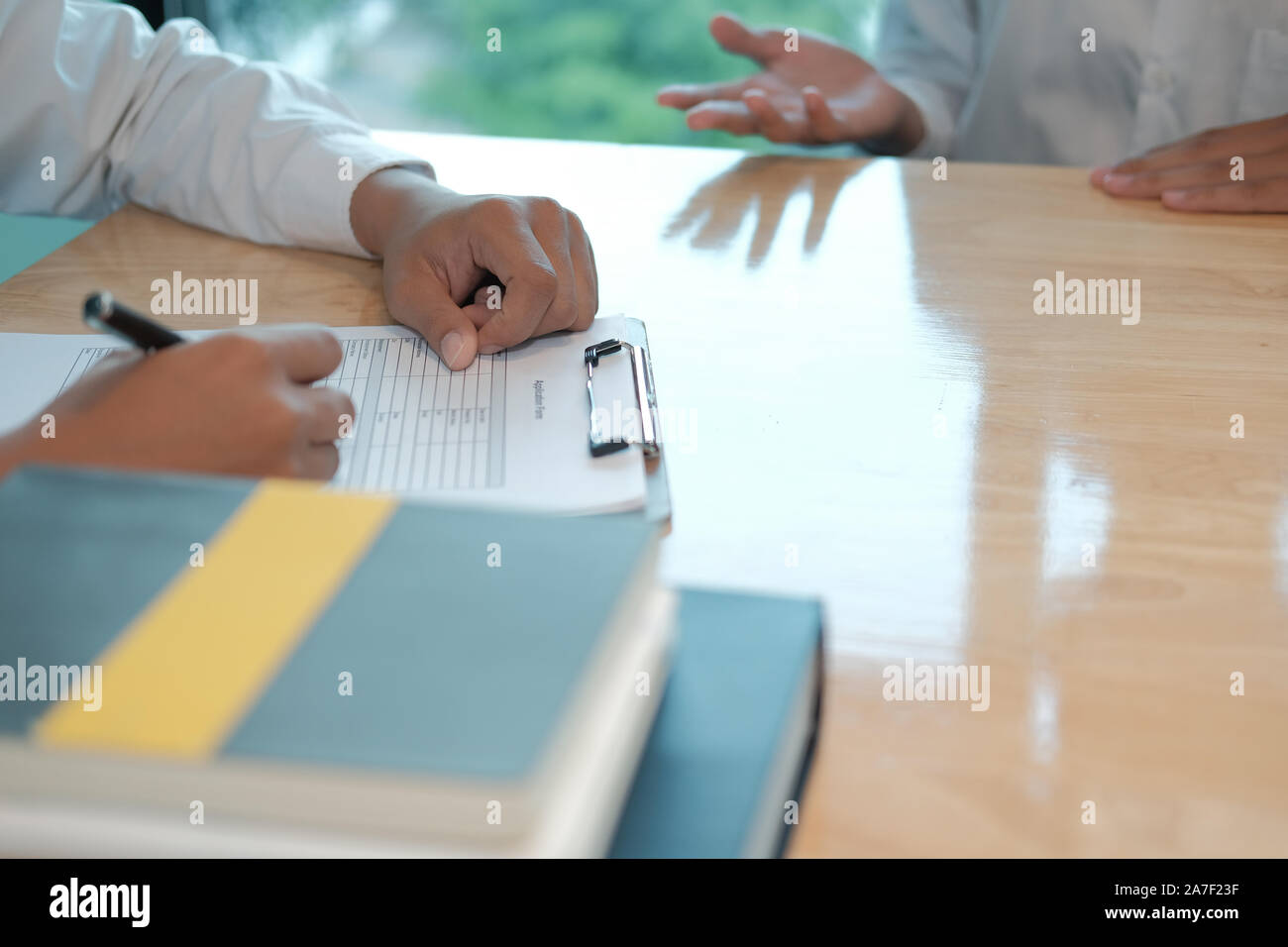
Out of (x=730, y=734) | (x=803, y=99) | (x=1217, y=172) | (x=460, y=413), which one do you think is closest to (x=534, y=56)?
(x=803, y=99)

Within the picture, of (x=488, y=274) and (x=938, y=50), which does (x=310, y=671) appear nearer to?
(x=488, y=274)

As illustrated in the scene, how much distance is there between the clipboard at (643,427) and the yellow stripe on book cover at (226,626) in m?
0.19

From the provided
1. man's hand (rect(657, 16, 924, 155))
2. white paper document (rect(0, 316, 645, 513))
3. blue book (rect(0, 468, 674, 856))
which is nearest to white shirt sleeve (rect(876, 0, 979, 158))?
man's hand (rect(657, 16, 924, 155))

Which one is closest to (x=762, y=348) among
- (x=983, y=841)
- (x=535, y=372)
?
(x=535, y=372)

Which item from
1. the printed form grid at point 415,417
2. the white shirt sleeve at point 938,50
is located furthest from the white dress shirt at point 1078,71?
the printed form grid at point 415,417

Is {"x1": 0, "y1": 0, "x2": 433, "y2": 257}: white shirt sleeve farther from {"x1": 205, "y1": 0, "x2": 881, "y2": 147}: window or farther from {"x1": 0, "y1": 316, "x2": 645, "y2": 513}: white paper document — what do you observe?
{"x1": 205, "y1": 0, "x2": 881, "y2": 147}: window

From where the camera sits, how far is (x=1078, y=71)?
4.27 feet

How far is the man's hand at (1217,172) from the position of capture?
2.99 feet

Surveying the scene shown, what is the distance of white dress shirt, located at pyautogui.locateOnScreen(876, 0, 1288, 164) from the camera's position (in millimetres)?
1192

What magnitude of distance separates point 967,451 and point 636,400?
7.1 inches

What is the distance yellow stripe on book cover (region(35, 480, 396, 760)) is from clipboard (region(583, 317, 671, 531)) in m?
0.19

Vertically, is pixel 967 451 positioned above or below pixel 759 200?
below

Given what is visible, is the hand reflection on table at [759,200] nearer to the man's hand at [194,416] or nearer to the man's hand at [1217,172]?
the man's hand at [1217,172]
